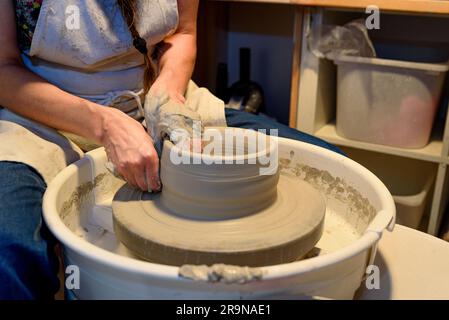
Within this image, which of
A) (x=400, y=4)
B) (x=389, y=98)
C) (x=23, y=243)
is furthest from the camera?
(x=389, y=98)

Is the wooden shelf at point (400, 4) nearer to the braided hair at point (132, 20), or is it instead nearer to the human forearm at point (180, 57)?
the human forearm at point (180, 57)

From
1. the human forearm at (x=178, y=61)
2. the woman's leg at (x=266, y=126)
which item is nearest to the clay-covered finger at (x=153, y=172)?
the human forearm at (x=178, y=61)

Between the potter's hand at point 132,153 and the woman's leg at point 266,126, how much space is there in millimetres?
374

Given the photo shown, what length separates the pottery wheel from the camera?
2.69ft

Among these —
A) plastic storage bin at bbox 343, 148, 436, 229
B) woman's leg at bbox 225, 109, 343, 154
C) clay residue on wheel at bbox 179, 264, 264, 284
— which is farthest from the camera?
plastic storage bin at bbox 343, 148, 436, 229

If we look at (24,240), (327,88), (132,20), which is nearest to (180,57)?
(132,20)

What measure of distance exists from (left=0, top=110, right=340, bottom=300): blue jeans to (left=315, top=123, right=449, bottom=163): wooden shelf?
112cm

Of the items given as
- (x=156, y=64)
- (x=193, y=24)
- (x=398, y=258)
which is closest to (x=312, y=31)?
(x=193, y=24)

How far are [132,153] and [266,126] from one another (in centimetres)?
44

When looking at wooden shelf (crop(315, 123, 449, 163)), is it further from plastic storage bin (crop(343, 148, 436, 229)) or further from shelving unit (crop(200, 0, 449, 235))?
plastic storage bin (crop(343, 148, 436, 229))

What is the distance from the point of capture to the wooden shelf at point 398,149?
5.53 ft

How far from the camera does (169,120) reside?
965mm

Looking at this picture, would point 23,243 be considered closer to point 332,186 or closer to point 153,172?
point 153,172

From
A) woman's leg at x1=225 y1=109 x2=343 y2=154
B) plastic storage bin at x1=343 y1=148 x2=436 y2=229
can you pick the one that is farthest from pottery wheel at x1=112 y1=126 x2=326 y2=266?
plastic storage bin at x1=343 y1=148 x2=436 y2=229
